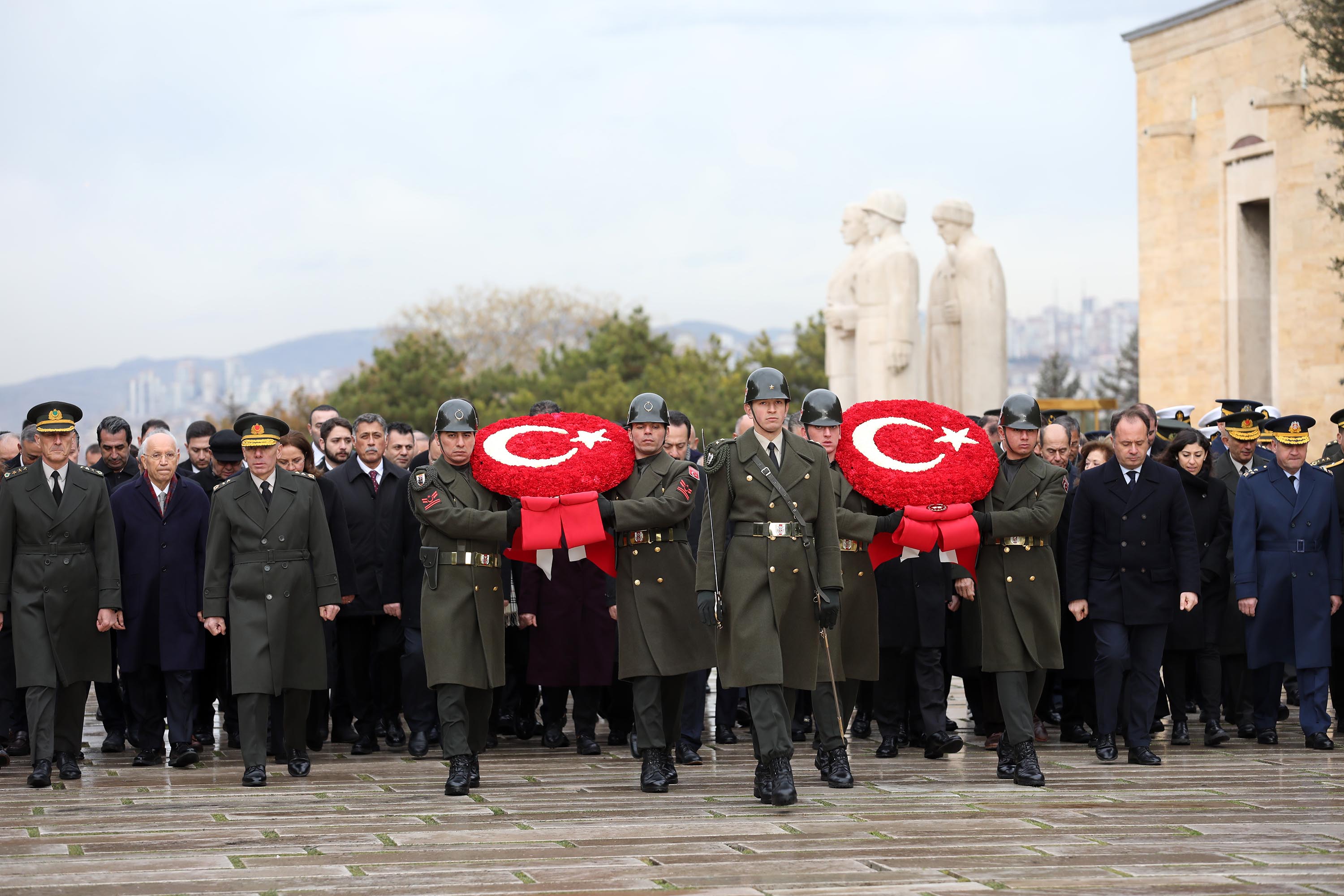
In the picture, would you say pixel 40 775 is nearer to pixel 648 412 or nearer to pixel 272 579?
pixel 272 579

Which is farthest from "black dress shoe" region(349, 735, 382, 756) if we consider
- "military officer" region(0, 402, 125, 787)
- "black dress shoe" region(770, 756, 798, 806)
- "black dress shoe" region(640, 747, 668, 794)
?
"black dress shoe" region(770, 756, 798, 806)

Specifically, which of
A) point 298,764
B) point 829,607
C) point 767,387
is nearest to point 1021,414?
point 767,387

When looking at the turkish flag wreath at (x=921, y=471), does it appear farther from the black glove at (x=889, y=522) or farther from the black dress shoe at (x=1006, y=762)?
the black dress shoe at (x=1006, y=762)

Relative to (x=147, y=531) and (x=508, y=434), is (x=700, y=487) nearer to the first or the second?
(x=508, y=434)

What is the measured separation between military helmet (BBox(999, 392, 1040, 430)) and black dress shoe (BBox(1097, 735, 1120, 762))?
1.83 metres

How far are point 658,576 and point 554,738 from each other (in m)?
2.21

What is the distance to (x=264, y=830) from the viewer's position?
680cm

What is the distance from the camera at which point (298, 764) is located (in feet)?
28.4

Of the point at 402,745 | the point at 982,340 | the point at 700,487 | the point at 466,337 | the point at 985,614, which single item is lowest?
the point at 402,745

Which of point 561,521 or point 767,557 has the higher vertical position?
point 561,521

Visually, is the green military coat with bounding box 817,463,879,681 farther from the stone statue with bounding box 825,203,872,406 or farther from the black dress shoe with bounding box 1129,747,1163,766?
the stone statue with bounding box 825,203,872,406

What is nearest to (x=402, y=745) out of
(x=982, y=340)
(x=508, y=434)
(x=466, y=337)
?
(x=508, y=434)

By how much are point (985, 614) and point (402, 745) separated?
3.96 metres

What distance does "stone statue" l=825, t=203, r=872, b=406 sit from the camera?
2070 centimetres
